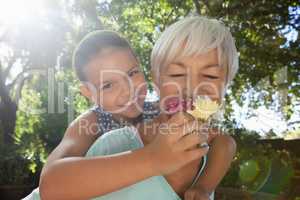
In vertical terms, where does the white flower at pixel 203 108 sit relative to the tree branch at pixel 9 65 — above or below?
below

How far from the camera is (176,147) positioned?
716 millimetres

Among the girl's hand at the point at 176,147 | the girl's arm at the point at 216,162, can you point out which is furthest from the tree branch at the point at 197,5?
the girl's hand at the point at 176,147

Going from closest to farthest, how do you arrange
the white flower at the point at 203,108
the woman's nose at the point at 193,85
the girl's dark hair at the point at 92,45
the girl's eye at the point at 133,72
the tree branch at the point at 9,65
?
the white flower at the point at 203,108 → the woman's nose at the point at 193,85 → the girl's dark hair at the point at 92,45 → the girl's eye at the point at 133,72 → the tree branch at the point at 9,65

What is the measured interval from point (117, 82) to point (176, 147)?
851 mm

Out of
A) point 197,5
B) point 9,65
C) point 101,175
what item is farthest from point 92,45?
point 9,65

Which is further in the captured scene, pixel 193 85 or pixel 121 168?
pixel 193 85

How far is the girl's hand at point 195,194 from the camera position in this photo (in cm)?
88

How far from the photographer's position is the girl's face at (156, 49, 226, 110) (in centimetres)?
97

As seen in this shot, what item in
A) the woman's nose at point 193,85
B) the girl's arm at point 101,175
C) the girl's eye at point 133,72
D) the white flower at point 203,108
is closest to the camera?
the girl's arm at point 101,175

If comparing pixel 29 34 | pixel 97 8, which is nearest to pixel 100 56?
pixel 97 8

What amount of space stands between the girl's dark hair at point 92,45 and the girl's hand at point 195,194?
2.37ft

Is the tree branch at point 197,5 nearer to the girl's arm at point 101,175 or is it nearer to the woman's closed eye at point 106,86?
the woman's closed eye at point 106,86

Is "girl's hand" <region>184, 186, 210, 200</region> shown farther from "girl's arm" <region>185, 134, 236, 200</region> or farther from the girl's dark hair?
the girl's dark hair

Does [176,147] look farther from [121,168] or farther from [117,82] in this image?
[117,82]
